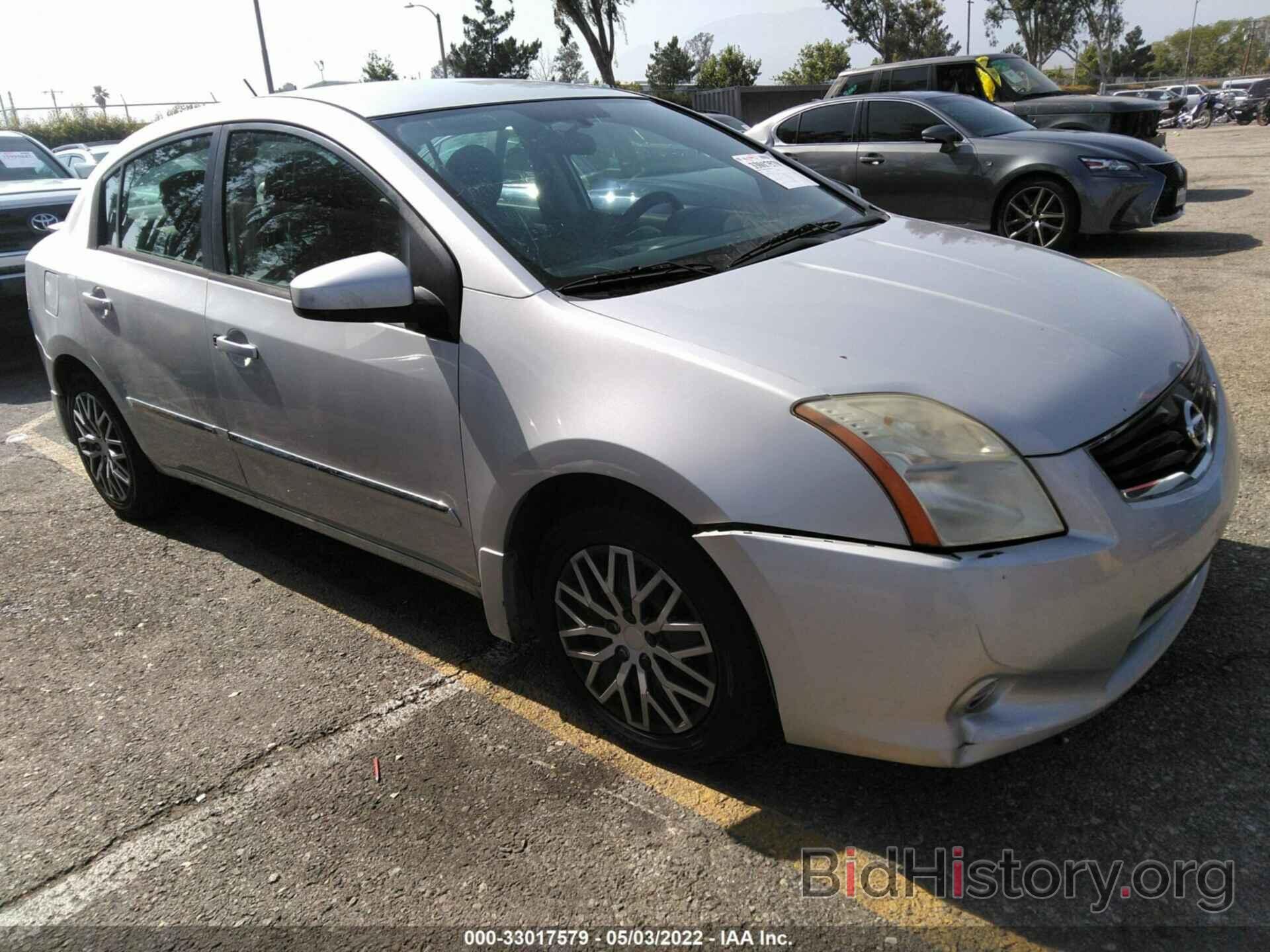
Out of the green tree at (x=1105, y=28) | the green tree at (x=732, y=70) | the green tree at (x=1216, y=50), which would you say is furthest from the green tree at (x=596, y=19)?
the green tree at (x=1216, y=50)

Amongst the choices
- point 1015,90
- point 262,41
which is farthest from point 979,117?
point 262,41

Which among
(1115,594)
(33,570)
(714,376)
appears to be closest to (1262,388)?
(1115,594)

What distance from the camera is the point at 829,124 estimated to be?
10305mm

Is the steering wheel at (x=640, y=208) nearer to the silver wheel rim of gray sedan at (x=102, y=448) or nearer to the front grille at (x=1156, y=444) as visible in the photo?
the front grille at (x=1156, y=444)

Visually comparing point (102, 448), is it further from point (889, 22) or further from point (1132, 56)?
point (1132, 56)

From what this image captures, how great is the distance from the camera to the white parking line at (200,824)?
2.38 meters

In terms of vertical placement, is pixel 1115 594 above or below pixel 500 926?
above

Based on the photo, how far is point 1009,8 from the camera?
7231cm

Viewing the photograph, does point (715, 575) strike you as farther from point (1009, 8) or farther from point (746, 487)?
point (1009, 8)

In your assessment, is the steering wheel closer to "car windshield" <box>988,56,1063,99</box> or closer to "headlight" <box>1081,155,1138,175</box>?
"headlight" <box>1081,155,1138,175</box>

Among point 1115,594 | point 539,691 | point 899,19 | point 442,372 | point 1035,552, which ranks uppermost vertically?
point 899,19

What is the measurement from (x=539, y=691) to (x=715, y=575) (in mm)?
1012

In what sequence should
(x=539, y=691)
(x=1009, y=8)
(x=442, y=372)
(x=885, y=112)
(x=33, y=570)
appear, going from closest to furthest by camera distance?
(x=442, y=372) → (x=539, y=691) → (x=33, y=570) → (x=885, y=112) → (x=1009, y=8)

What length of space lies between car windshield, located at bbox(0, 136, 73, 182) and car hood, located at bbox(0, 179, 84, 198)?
0.22m
